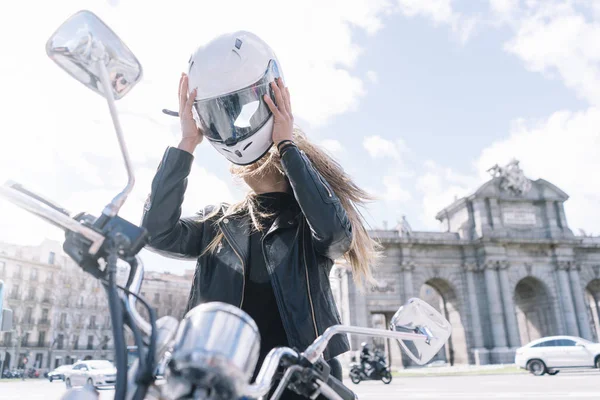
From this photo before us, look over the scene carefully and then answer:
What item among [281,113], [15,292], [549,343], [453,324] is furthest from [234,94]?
[15,292]

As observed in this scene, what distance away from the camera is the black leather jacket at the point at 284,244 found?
1445 millimetres

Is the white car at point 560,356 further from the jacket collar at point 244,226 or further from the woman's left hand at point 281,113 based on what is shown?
the woman's left hand at point 281,113

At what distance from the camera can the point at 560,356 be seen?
50.5 feet

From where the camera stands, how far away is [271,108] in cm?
158

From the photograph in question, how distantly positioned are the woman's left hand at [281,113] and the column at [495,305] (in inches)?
1175

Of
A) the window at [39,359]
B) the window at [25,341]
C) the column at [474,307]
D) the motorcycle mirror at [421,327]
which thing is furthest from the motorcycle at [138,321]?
the window at [39,359]

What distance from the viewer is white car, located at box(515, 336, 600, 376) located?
1530 cm

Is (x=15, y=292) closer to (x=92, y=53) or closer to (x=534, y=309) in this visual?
(x=534, y=309)

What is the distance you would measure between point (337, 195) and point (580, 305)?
33.5 meters

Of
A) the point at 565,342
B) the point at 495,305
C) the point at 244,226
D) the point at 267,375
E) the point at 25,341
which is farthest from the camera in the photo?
the point at 25,341

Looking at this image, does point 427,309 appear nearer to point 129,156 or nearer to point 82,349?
point 129,156

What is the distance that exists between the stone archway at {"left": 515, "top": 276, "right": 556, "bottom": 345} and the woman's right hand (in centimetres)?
3332

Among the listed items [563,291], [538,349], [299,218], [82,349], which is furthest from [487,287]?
[82,349]

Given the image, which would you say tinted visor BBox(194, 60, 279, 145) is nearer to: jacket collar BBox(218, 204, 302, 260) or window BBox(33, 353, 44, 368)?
jacket collar BBox(218, 204, 302, 260)
